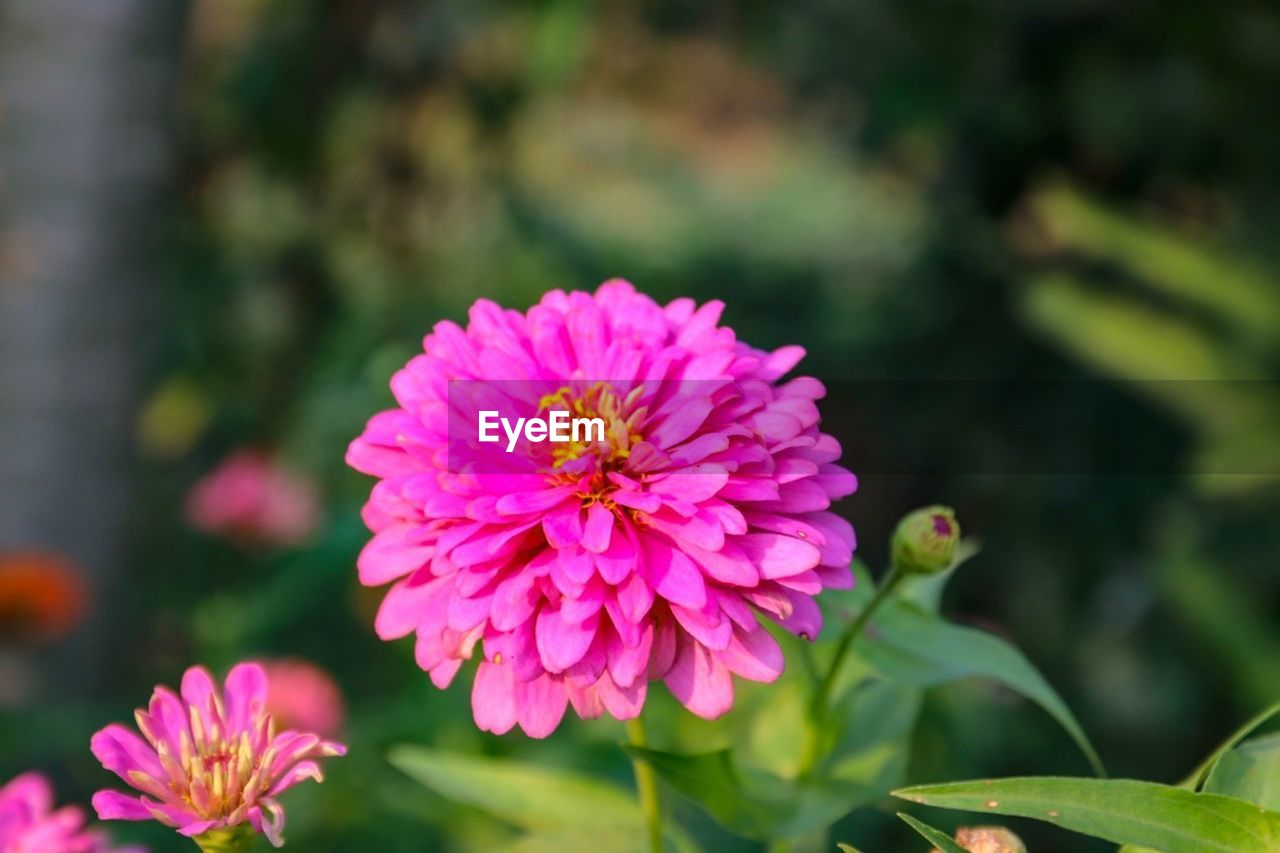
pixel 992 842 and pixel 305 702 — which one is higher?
pixel 992 842

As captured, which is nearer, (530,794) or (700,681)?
(700,681)

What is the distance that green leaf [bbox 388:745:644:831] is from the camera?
1.52 feet

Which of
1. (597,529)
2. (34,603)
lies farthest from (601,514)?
(34,603)

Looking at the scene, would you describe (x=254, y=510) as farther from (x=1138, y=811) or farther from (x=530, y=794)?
(x=1138, y=811)

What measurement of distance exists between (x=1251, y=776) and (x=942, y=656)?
0.10m

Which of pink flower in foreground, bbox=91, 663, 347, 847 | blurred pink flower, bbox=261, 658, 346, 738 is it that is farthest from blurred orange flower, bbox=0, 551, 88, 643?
pink flower in foreground, bbox=91, 663, 347, 847

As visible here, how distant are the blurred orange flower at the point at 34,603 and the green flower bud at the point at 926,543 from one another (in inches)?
33.0

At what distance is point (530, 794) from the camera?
48 centimetres

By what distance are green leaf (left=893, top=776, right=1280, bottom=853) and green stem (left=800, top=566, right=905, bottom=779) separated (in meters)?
0.08

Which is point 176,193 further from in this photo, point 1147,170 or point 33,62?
point 1147,170

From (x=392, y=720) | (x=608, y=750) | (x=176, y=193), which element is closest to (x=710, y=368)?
(x=608, y=750)

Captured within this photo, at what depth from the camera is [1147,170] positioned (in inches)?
59.9

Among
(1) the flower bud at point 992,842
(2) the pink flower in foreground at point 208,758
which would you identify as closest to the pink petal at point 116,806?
(2) the pink flower in foreground at point 208,758

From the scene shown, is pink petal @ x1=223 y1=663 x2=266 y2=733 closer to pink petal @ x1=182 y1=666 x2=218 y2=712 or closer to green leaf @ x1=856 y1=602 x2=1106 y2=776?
pink petal @ x1=182 y1=666 x2=218 y2=712
